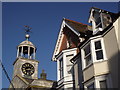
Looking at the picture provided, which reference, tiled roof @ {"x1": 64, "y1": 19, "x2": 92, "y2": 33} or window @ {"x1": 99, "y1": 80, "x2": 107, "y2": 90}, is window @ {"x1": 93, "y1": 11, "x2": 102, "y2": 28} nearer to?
tiled roof @ {"x1": 64, "y1": 19, "x2": 92, "y2": 33}

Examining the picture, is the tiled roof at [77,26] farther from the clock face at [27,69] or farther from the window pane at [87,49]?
the clock face at [27,69]

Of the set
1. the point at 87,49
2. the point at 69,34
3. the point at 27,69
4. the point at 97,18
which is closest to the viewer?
the point at 87,49

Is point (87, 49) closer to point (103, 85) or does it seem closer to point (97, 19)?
point (97, 19)

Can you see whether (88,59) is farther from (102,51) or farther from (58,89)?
(58,89)

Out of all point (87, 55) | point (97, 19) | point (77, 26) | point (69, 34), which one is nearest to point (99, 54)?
point (87, 55)

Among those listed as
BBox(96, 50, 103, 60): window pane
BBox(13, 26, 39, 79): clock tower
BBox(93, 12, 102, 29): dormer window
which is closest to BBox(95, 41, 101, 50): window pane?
BBox(96, 50, 103, 60): window pane

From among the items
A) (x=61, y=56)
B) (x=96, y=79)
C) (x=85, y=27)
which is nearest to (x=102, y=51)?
(x=96, y=79)

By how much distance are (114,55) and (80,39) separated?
6.08m

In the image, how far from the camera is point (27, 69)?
42219mm

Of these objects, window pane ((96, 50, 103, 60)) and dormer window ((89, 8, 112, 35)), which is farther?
dormer window ((89, 8, 112, 35))

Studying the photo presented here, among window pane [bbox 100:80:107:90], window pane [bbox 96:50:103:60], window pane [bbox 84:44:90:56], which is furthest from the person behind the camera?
window pane [bbox 84:44:90:56]

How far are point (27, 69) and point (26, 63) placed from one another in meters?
1.16

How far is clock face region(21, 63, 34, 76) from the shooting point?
41.5 meters

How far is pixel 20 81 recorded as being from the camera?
34.5 meters
